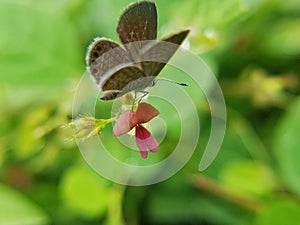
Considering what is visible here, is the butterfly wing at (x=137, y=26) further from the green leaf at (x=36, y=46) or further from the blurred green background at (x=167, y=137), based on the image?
the green leaf at (x=36, y=46)

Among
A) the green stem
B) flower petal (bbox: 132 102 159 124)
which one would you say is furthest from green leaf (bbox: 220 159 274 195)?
flower petal (bbox: 132 102 159 124)

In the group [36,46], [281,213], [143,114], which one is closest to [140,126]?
[143,114]

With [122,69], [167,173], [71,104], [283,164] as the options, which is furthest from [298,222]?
[122,69]

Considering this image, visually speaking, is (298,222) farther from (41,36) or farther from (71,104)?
(41,36)

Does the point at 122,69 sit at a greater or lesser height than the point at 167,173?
greater

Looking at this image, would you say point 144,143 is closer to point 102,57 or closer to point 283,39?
point 102,57

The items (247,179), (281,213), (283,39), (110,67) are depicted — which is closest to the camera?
(110,67)
